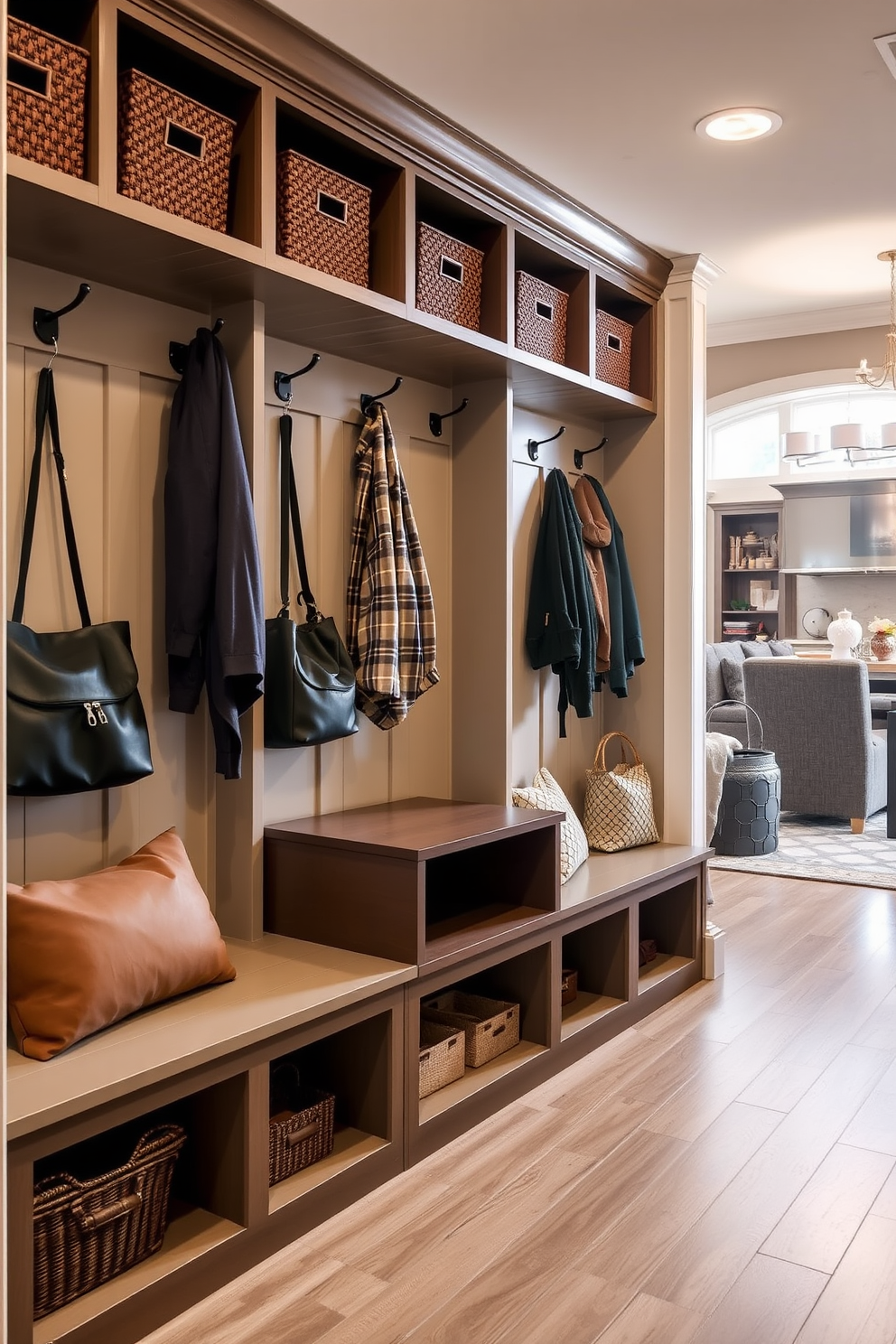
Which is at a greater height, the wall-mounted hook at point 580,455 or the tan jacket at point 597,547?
the wall-mounted hook at point 580,455

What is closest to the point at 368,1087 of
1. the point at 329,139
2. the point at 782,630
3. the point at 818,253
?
the point at 329,139

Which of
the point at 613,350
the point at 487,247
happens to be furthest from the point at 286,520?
the point at 613,350

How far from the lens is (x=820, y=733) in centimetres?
607

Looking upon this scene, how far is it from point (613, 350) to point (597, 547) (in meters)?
0.63

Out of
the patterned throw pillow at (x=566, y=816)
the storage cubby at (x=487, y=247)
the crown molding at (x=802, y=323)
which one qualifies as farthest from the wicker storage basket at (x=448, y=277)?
the crown molding at (x=802, y=323)

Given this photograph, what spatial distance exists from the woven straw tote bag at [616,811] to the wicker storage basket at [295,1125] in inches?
61.4

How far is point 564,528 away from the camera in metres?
3.57

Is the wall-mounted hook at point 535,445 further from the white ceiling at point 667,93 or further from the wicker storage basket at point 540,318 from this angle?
the white ceiling at point 667,93

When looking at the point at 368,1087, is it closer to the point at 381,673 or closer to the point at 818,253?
the point at 381,673

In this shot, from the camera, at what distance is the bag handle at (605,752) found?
380 centimetres

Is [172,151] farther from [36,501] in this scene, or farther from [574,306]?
[574,306]

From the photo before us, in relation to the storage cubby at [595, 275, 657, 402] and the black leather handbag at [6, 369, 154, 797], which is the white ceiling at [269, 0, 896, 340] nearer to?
the storage cubby at [595, 275, 657, 402]

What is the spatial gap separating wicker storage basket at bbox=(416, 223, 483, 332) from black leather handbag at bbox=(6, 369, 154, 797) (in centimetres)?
99

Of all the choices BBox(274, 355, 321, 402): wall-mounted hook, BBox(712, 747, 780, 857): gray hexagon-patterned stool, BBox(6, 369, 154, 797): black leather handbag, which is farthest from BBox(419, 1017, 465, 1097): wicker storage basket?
BBox(712, 747, 780, 857): gray hexagon-patterned stool
